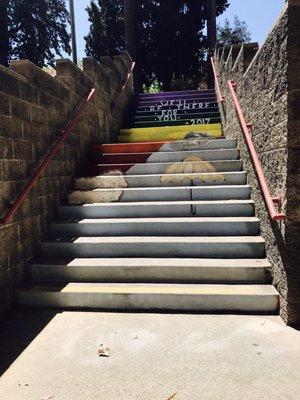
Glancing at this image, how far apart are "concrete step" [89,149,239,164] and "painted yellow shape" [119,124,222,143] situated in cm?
150

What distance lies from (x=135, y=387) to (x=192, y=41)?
1836cm

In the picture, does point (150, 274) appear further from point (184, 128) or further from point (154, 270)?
point (184, 128)

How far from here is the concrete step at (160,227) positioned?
15.2 ft

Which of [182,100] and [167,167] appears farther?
[182,100]

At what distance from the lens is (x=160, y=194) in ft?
17.9

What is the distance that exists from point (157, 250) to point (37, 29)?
70.5 ft

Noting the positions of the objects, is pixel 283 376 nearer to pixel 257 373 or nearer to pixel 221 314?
pixel 257 373

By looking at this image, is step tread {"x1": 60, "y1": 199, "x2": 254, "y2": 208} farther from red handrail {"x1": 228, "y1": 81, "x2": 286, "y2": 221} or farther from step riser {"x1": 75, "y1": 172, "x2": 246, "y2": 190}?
red handrail {"x1": 228, "y1": 81, "x2": 286, "y2": 221}

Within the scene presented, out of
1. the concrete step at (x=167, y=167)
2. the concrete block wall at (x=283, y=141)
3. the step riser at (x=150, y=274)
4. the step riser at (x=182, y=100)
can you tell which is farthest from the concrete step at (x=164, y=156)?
the step riser at (x=182, y=100)

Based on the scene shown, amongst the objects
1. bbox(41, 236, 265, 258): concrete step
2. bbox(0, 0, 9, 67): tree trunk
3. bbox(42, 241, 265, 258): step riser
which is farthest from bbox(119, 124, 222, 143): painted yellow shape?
bbox(0, 0, 9, 67): tree trunk

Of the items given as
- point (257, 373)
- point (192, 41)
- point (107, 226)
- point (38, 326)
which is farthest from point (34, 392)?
point (192, 41)

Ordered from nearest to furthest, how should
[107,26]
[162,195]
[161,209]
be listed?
[161,209]
[162,195]
[107,26]

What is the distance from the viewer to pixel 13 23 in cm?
2114

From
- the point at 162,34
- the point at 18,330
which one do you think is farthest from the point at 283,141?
the point at 162,34
